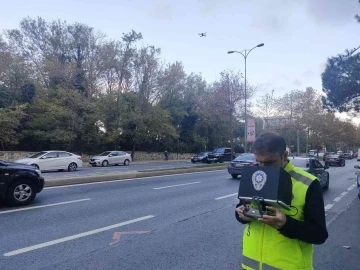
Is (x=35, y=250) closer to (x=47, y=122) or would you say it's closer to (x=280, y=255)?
(x=280, y=255)

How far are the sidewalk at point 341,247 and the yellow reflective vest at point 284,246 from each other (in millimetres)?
2998

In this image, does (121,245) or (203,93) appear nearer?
(121,245)

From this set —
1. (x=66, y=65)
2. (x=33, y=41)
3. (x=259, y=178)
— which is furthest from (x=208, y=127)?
(x=259, y=178)

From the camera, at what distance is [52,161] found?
68.5 ft

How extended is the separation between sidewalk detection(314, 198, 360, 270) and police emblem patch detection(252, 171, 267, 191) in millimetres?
3411

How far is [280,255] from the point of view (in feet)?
6.62

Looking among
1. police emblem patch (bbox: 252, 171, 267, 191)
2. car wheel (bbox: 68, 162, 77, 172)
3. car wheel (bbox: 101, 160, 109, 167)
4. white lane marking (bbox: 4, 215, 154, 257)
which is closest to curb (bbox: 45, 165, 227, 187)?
white lane marking (bbox: 4, 215, 154, 257)

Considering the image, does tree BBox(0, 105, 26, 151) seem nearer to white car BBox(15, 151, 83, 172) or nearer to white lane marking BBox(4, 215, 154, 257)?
white car BBox(15, 151, 83, 172)

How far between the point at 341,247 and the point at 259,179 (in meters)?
4.64

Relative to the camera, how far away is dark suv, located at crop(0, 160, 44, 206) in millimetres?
8211

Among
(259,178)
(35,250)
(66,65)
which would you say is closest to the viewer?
(259,178)

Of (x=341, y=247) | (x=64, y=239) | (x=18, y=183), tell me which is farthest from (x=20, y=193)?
(x=341, y=247)

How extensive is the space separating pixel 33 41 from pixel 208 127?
28.0m

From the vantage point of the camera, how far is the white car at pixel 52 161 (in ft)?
65.9
